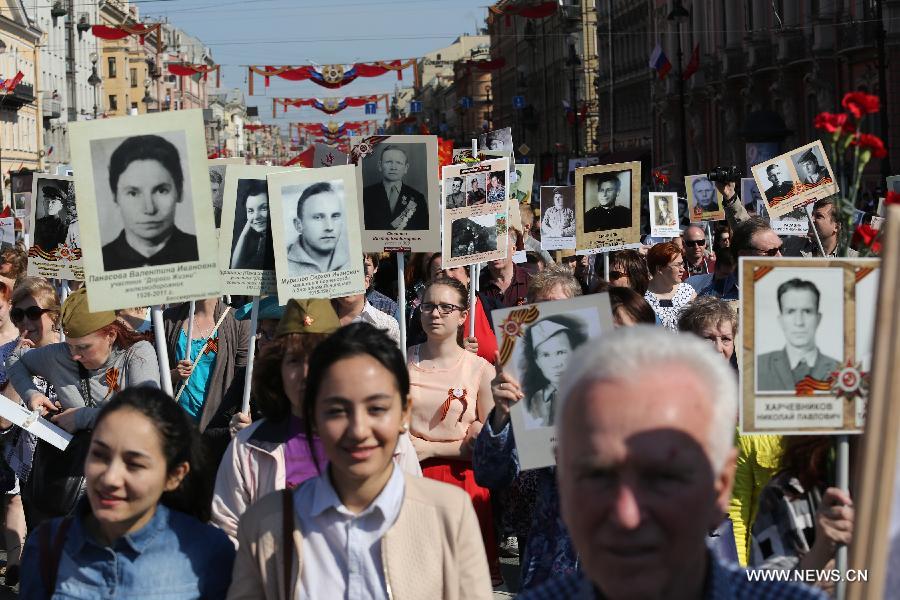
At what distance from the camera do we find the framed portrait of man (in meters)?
8.57

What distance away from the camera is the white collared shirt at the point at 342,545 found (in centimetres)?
342

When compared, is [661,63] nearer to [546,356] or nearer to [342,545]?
[546,356]

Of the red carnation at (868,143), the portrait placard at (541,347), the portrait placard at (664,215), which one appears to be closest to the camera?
the red carnation at (868,143)

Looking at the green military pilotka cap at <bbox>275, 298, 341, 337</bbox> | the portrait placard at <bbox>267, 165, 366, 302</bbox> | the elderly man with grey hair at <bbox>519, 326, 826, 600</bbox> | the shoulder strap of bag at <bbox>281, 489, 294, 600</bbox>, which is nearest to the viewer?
the elderly man with grey hair at <bbox>519, 326, 826, 600</bbox>

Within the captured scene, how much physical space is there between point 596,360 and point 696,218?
1470 centimetres

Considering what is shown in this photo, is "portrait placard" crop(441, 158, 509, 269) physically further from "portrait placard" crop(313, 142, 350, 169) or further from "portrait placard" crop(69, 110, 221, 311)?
"portrait placard" crop(69, 110, 221, 311)

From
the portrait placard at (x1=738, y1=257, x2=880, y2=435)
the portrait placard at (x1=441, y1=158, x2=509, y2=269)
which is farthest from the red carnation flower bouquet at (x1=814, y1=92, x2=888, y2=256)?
the portrait placard at (x1=441, y1=158, x2=509, y2=269)

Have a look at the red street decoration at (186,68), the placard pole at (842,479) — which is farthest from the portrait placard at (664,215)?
the red street decoration at (186,68)

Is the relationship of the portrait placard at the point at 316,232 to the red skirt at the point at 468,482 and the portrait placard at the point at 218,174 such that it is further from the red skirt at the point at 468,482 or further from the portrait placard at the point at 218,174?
the portrait placard at the point at 218,174

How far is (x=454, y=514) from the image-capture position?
11.5 feet

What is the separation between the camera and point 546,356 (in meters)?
4.88

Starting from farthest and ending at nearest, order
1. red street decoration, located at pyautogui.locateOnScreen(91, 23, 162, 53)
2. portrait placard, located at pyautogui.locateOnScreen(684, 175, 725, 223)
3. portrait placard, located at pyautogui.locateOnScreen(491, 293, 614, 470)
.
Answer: red street decoration, located at pyautogui.locateOnScreen(91, 23, 162, 53), portrait placard, located at pyautogui.locateOnScreen(684, 175, 725, 223), portrait placard, located at pyautogui.locateOnScreen(491, 293, 614, 470)

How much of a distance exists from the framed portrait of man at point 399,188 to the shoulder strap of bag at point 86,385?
301cm

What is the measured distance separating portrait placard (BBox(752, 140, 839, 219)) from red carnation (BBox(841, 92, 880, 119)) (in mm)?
5806
